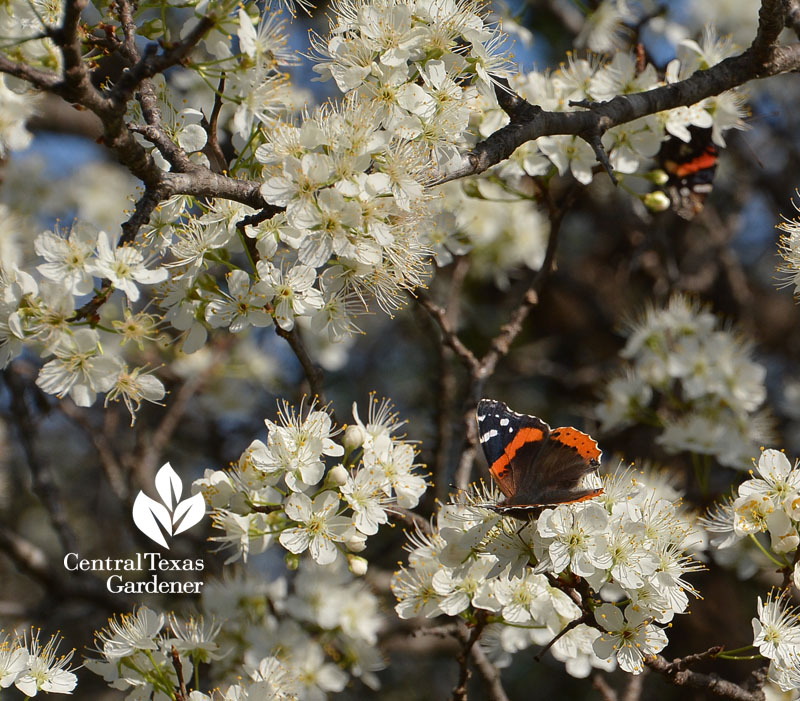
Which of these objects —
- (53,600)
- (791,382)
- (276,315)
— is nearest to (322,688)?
(53,600)

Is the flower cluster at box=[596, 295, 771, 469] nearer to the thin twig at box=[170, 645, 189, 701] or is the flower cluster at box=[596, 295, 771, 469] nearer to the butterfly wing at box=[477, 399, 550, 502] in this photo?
the butterfly wing at box=[477, 399, 550, 502]

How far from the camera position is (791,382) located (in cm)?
482

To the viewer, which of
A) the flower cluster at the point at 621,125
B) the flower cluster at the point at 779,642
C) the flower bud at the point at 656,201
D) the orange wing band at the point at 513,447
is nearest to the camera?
the flower cluster at the point at 779,642

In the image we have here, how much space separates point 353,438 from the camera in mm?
2080

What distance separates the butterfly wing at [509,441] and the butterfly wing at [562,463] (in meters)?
0.02

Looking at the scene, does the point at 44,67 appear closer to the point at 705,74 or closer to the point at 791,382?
the point at 705,74

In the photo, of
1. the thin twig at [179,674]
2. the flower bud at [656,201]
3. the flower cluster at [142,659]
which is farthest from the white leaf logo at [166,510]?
the flower bud at [656,201]

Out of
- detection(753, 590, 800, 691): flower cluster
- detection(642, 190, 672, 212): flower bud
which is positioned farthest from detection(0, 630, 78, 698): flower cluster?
detection(642, 190, 672, 212): flower bud

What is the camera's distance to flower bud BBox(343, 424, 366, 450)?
2.08m

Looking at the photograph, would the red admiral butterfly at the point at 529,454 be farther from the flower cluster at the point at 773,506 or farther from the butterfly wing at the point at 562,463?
the flower cluster at the point at 773,506

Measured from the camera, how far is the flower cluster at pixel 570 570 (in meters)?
1.76

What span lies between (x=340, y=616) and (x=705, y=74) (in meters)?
2.25

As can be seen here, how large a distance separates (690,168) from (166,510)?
7.26ft

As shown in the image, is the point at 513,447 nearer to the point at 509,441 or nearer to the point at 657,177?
the point at 509,441
